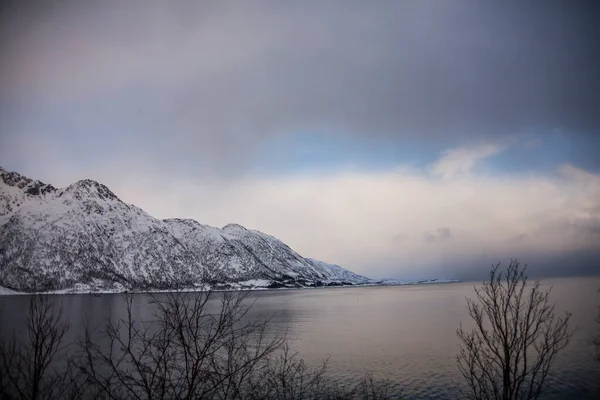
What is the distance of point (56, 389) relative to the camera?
3052cm

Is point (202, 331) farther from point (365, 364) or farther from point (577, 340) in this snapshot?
point (577, 340)

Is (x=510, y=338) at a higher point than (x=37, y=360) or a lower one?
higher

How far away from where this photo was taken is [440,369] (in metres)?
38.0

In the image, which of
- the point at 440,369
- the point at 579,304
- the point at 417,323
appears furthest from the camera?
the point at 579,304

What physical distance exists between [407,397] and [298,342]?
2939 centimetres

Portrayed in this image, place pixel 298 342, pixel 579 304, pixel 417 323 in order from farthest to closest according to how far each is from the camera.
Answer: pixel 579 304
pixel 417 323
pixel 298 342

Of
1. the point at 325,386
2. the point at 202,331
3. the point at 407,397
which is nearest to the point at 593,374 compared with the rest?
the point at 407,397

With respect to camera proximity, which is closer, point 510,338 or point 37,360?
point 510,338

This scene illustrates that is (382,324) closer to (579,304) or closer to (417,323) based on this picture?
(417,323)

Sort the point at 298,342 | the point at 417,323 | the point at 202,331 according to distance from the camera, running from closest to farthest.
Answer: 1. the point at 202,331
2. the point at 298,342
3. the point at 417,323

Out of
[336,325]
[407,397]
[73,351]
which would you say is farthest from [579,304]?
[73,351]

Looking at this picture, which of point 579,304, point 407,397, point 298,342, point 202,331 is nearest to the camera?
point 407,397

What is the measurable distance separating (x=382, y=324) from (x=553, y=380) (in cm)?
4437

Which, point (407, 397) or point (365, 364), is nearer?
point (407, 397)
